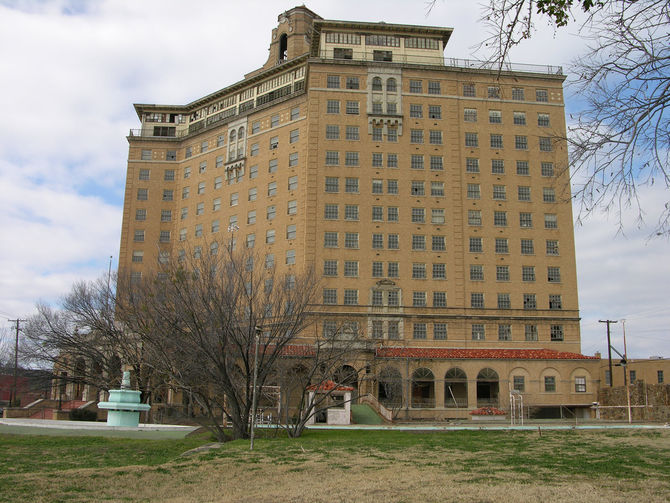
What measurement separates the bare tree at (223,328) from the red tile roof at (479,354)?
24340mm

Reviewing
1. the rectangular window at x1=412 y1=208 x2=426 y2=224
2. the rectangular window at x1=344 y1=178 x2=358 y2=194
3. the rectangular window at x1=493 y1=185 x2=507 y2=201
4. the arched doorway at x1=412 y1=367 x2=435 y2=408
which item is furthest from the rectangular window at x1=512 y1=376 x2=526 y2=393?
the rectangular window at x1=344 y1=178 x2=358 y2=194

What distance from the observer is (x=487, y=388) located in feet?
197

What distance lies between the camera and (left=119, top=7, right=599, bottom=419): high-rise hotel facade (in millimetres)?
59844

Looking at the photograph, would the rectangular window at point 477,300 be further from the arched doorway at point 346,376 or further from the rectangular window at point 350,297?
the arched doorway at point 346,376

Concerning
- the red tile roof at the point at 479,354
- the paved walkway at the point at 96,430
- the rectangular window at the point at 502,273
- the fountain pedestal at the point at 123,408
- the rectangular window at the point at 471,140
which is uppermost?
the rectangular window at the point at 471,140

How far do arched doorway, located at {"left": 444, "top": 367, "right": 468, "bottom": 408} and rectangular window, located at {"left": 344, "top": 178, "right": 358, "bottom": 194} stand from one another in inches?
790

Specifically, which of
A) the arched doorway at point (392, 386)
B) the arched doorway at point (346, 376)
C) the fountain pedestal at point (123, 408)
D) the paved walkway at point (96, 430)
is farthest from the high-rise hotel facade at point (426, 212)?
the paved walkway at point (96, 430)

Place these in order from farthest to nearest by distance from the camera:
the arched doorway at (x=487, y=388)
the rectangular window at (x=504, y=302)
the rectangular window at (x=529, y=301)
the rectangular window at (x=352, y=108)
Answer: the rectangular window at (x=352, y=108), the rectangular window at (x=529, y=301), the rectangular window at (x=504, y=302), the arched doorway at (x=487, y=388)

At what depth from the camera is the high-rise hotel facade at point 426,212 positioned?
5984 cm

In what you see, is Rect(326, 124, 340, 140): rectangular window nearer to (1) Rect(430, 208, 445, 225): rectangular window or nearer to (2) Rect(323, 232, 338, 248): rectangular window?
(2) Rect(323, 232, 338, 248): rectangular window

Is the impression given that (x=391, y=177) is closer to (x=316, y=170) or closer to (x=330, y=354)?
(x=316, y=170)

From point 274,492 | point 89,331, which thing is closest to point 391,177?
point 89,331

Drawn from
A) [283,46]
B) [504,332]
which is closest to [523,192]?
[504,332]

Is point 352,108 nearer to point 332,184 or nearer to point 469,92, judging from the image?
point 332,184
